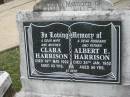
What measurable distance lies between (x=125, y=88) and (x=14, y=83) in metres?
1.72

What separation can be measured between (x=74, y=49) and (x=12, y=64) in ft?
6.32

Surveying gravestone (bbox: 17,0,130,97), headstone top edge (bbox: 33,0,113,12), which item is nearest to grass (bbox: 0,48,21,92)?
gravestone (bbox: 17,0,130,97)

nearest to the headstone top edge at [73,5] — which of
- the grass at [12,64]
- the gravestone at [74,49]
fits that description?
the gravestone at [74,49]

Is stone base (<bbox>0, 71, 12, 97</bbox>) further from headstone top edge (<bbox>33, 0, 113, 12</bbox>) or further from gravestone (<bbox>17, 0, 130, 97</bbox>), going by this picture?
headstone top edge (<bbox>33, 0, 113, 12</bbox>)

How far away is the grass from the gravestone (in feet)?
2.44

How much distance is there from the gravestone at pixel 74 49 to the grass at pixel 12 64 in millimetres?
743

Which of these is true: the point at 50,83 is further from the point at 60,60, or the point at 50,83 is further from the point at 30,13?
the point at 30,13

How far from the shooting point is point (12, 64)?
6.25 meters

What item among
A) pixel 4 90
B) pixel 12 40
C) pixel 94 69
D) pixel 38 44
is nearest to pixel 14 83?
pixel 4 90

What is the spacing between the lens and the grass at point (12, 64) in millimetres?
5566

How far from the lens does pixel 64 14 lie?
4.51 metres

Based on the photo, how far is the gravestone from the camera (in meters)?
4.43

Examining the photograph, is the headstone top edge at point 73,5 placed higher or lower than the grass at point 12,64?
higher

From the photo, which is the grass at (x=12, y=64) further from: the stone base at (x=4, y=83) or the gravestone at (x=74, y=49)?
the gravestone at (x=74, y=49)
